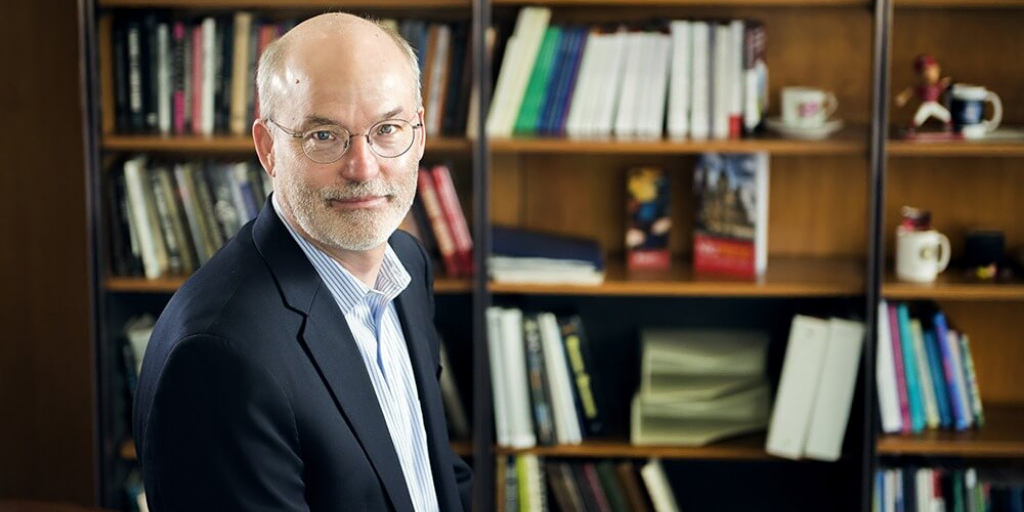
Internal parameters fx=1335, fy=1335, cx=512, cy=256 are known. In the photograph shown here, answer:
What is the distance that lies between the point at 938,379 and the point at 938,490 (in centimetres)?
26

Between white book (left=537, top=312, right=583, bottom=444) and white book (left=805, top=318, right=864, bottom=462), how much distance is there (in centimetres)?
55

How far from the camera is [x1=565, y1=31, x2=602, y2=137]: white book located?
9.96 feet

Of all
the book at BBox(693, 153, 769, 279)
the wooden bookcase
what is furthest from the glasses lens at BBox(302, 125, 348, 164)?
the book at BBox(693, 153, 769, 279)

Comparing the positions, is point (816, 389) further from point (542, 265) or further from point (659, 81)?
point (659, 81)

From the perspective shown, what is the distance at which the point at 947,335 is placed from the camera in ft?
10.1

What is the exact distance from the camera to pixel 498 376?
3123mm

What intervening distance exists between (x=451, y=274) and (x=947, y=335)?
1153 mm

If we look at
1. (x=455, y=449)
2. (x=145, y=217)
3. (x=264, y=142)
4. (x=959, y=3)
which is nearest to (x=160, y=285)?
(x=145, y=217)

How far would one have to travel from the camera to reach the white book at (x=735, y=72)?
9.88 feet

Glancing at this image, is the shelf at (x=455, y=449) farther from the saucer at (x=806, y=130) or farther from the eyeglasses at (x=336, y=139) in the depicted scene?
the eyeglasses at (x=336, y=139)

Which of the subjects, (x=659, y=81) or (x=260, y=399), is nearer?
(x=260, y=399)

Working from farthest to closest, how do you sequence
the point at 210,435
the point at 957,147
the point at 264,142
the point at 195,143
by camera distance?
the point at 195,143 → the point at 957,147 → the point at 264,142 → the point at 210,435

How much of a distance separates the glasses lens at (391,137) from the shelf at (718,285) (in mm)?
1337

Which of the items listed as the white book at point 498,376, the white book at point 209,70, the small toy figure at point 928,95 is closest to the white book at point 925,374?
the small toy figure at point 928,95
